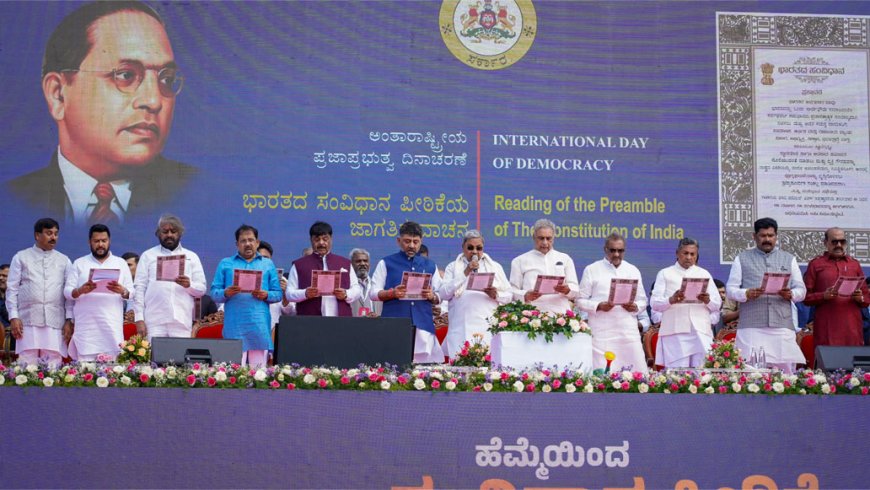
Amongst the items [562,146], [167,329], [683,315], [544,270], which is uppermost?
[562,146]

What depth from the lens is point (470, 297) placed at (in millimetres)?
7559

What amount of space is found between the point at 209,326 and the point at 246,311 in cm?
157

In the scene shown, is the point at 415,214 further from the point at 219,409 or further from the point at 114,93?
the point at 219,409

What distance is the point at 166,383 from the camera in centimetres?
505

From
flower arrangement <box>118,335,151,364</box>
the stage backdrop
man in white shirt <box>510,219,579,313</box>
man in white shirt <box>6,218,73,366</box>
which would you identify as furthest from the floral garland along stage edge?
the stage backdrop

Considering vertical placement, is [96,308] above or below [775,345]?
above

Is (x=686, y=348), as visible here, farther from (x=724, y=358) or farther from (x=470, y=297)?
(x=470, y=297)

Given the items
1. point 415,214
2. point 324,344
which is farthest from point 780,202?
point 324,344

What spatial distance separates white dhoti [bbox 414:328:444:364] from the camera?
294 inches

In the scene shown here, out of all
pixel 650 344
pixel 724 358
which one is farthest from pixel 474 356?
pixel 650 344

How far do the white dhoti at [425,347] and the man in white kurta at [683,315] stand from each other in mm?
1638

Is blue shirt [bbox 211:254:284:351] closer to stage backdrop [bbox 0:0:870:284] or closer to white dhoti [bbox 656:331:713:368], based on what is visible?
stage backdrop [bbox 0:0:870:284]

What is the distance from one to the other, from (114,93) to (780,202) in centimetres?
634

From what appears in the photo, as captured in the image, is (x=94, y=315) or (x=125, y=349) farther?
(x=94, y=315)
